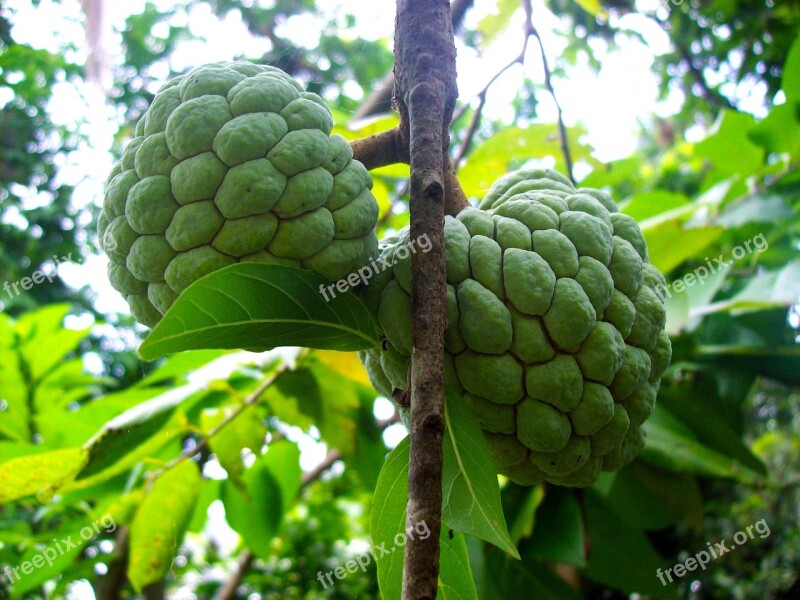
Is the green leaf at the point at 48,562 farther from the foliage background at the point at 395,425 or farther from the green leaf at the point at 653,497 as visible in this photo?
the green leaf at the point at 653,497

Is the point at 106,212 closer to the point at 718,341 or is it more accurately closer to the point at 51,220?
the point at 718,341

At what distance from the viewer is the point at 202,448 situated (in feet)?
6.81

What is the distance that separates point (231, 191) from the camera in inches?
41.7

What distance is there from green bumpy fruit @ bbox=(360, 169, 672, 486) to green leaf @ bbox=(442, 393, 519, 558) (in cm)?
5

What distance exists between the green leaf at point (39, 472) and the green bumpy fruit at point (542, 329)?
1.01 meters

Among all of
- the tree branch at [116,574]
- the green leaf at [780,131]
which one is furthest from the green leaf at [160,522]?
the green leaf at [780,131]

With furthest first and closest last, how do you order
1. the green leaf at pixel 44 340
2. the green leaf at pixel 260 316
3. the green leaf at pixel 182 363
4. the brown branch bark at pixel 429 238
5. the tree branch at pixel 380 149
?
the green leaf at pixel 44 340, the green leaf at pixel 182 363, the tree branch at pixel 380 149, the green leaf at pixel 260 316, the brown branch bark at pixel 429 238

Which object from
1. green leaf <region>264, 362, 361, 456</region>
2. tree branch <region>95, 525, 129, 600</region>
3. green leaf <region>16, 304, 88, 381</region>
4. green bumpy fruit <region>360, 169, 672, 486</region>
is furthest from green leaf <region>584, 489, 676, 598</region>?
green leaf <region>16, 304, 88, 381</region>

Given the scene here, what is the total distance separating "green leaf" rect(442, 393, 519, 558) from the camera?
104 centimetres

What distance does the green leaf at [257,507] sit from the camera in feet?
7.50

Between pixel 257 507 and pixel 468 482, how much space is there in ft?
4.69

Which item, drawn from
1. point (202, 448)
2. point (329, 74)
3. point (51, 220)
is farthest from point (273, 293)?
point (329, 74)

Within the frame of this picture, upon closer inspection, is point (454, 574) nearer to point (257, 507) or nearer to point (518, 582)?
point (518, 582)

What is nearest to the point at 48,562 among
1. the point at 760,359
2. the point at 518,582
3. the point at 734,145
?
the point at 518,582
